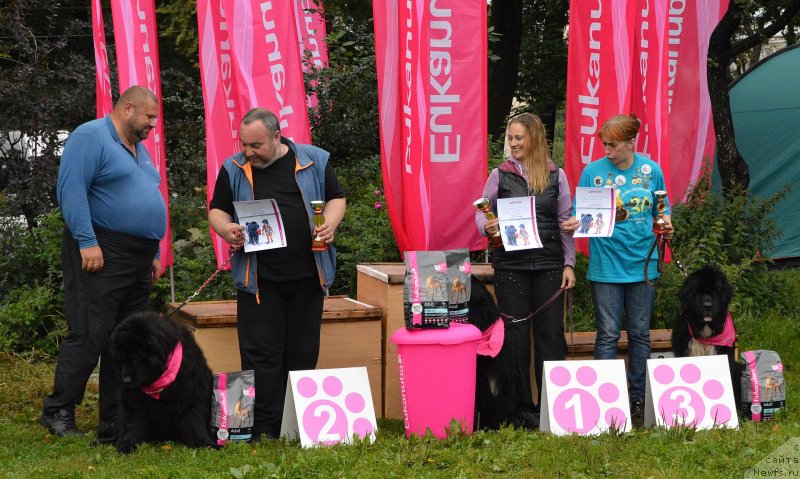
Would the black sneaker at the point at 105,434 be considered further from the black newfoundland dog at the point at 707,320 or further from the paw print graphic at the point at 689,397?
the black newfoundland dog at the point at 707,320

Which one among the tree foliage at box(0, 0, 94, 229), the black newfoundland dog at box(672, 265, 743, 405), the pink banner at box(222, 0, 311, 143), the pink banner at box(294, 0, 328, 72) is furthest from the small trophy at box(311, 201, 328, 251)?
the pink banner at box(294, 0, 328, 72)

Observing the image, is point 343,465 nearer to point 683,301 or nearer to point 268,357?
point 268,357

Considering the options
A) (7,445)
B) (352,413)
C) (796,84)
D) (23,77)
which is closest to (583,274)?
(352,413)

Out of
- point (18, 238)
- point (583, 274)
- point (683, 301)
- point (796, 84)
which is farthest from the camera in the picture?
point (796, 84)

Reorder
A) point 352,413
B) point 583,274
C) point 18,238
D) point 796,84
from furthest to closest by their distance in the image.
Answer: point 796,84
point 18,238
point 583,274
point 352,413

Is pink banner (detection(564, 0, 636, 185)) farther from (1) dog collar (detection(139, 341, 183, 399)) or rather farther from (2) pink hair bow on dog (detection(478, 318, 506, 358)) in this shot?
(1) dog collar (detection(139, 341, 183, 399))

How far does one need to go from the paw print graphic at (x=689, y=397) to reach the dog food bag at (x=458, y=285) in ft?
3.87

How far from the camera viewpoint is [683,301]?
5.74m

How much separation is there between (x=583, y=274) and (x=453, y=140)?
7.14ft

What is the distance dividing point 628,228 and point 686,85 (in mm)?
3343

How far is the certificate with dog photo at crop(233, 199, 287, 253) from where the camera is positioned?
5047 mm

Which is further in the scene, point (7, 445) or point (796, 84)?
point (796, 84)

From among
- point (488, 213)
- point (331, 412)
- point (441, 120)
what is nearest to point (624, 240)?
point (488, 213)

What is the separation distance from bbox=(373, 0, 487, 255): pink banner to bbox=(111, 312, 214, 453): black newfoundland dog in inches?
67.0
